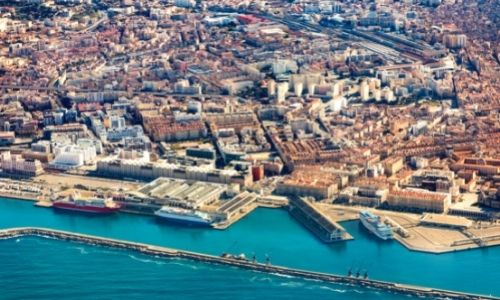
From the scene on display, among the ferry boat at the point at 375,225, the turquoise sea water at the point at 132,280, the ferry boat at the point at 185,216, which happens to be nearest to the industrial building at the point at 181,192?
the ferry boat at the point at 185,216

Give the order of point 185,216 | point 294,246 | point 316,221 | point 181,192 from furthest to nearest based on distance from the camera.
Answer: point 181,192
point 185,216
point 316,221
point 294,246

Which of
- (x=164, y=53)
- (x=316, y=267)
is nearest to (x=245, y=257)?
(x=316, y=267)

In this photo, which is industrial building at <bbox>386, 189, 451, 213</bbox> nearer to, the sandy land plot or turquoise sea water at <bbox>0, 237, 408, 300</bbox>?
turquoise sea water at <bbox>0, 237, 408, 300</bbox>

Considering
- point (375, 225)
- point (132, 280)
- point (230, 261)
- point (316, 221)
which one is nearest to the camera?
point (132, 280)

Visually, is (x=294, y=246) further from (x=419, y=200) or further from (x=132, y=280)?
(x=132, y=280)

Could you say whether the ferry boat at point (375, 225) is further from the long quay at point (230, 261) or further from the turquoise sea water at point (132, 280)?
the turquoise sea water at point (132, 280)

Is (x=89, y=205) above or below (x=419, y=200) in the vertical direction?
below

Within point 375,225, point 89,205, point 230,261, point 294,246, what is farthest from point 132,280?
point 375,225

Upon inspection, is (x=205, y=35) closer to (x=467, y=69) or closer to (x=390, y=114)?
(x=467, y=69)

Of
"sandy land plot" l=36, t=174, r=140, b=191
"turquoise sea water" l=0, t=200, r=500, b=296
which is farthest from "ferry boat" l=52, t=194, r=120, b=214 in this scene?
"sandy land plot" l=36, t=174, r=140, b=191
